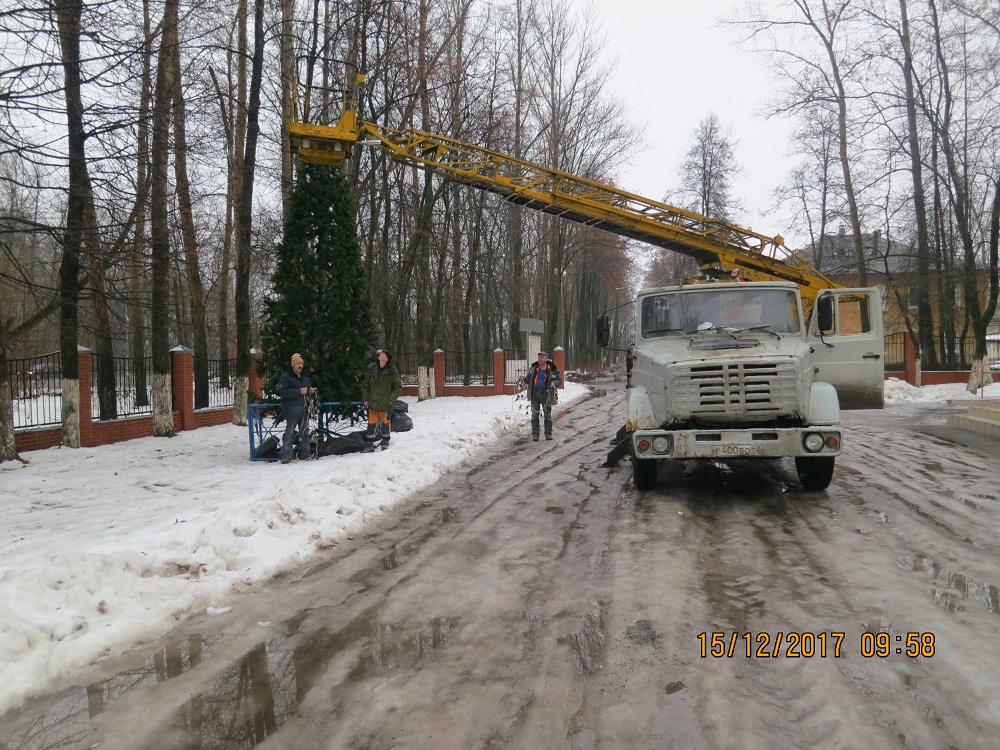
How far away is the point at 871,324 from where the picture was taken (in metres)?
9.14

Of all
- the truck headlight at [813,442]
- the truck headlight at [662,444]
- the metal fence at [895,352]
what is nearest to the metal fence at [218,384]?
the truck headlight at [662,444]

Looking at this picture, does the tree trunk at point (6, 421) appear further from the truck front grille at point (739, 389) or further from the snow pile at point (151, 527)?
the truck front grille at point (739, 389)

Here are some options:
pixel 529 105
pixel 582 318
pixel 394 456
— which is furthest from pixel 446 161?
pixel 582 318

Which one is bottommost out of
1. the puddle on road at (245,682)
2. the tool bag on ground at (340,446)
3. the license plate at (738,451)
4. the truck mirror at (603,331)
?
the puddle on road at (245,682)

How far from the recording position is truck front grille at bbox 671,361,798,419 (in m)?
7.03

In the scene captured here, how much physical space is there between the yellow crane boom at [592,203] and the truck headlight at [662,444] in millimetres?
5353

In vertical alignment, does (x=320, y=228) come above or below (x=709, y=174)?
below

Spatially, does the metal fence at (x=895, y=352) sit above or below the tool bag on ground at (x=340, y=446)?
above

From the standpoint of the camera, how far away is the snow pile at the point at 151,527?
4.06 metres

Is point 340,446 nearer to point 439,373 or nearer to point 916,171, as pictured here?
point 439,373

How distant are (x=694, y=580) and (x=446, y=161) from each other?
9852 mm

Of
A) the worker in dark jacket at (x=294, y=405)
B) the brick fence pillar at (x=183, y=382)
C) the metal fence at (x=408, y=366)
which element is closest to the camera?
the worker in dark jacket at (x=294, y=405)

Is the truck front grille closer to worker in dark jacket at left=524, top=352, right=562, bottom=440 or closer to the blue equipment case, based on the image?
worker in dark jacket at left=524, top=352, right=562, bottom=440

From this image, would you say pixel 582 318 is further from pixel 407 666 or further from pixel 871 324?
pixel 407 666
